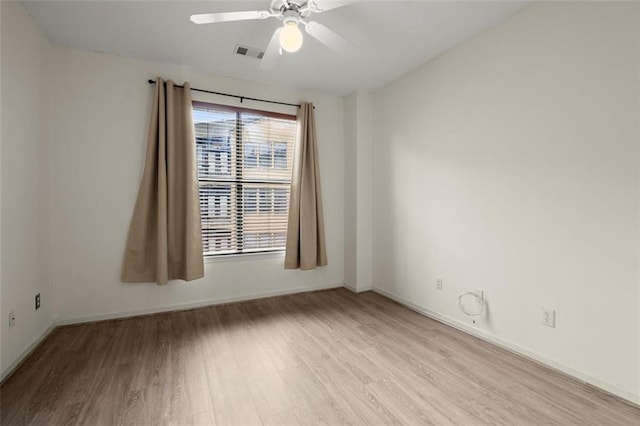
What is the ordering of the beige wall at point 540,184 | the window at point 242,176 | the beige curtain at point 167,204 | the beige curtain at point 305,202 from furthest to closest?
the beige curtain at point 305,202 → the window at point 242,176 → the beige curtain at point 167,204 → the beige wall at point 540,184

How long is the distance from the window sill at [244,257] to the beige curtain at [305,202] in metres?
0.14

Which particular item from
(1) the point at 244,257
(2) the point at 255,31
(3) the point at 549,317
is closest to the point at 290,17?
(2) the point at 255,31

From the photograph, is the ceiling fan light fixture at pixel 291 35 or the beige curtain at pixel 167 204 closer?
the ceiling fan light fixture at pixel 291 35

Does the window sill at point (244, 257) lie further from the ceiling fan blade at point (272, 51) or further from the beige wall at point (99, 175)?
the ceiling fan blade at point (272, 51)

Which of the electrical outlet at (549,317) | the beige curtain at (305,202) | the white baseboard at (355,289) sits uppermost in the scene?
the beige curtain at (305,202)

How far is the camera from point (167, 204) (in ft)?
9.90

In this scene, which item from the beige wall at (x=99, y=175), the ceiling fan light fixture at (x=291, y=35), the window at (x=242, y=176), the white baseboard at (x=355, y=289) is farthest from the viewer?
the white baseboard at (x=355, y=289)

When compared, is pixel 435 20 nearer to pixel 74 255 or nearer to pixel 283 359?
pixel 283 359

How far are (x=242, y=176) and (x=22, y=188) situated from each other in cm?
186

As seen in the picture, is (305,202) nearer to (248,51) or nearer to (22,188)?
(248,51)

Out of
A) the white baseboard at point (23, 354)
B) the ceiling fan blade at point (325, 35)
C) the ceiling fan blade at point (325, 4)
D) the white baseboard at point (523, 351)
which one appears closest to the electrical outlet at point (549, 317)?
the white baseboard at point (523, 351)

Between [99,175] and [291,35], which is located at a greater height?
[291,35]

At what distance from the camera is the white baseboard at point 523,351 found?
178cm

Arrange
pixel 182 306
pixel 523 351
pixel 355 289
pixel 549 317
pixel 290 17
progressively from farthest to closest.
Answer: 1. pixel 355 289
2. pixel 182 306
3. pixel 523 351
4. pixel 549 317
5. pixel 290 17
